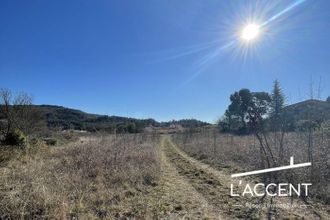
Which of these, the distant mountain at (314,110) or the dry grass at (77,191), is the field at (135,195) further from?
the distant mountain at (314,110)

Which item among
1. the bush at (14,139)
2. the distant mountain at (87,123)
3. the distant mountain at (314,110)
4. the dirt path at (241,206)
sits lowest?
the dirt path at (241,206)

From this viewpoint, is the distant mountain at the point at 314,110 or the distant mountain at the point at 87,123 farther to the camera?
the distant mountain at the point at 87,123

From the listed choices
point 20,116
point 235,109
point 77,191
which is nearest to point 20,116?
point 20,116

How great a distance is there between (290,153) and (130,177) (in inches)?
238

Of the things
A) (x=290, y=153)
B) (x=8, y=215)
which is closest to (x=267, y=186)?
(x=290, y=153)

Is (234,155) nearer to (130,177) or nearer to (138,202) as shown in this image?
(130,177)

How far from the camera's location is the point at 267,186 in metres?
7.83

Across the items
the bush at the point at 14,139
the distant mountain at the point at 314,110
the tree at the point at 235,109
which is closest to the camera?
the distant mountain at the point at 314,110

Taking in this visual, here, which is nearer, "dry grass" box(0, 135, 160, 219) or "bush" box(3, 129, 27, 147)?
"dry grass" box(0, 135, 160, 219)

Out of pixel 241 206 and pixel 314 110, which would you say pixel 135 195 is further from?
pixel 314 110

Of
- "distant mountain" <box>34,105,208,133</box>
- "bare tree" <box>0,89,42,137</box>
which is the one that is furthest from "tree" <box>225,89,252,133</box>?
"bare tree" <box>0,89,42,137</box>

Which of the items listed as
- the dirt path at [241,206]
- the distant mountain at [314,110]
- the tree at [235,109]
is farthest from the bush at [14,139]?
the tree at [235,109]

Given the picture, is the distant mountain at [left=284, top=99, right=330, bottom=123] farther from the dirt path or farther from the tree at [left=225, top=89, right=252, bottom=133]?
the tree at [left=225, top=89, right=252, bottom=133]

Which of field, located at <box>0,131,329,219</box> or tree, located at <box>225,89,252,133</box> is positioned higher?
tree, located at <box>225,89,252,133</box>
